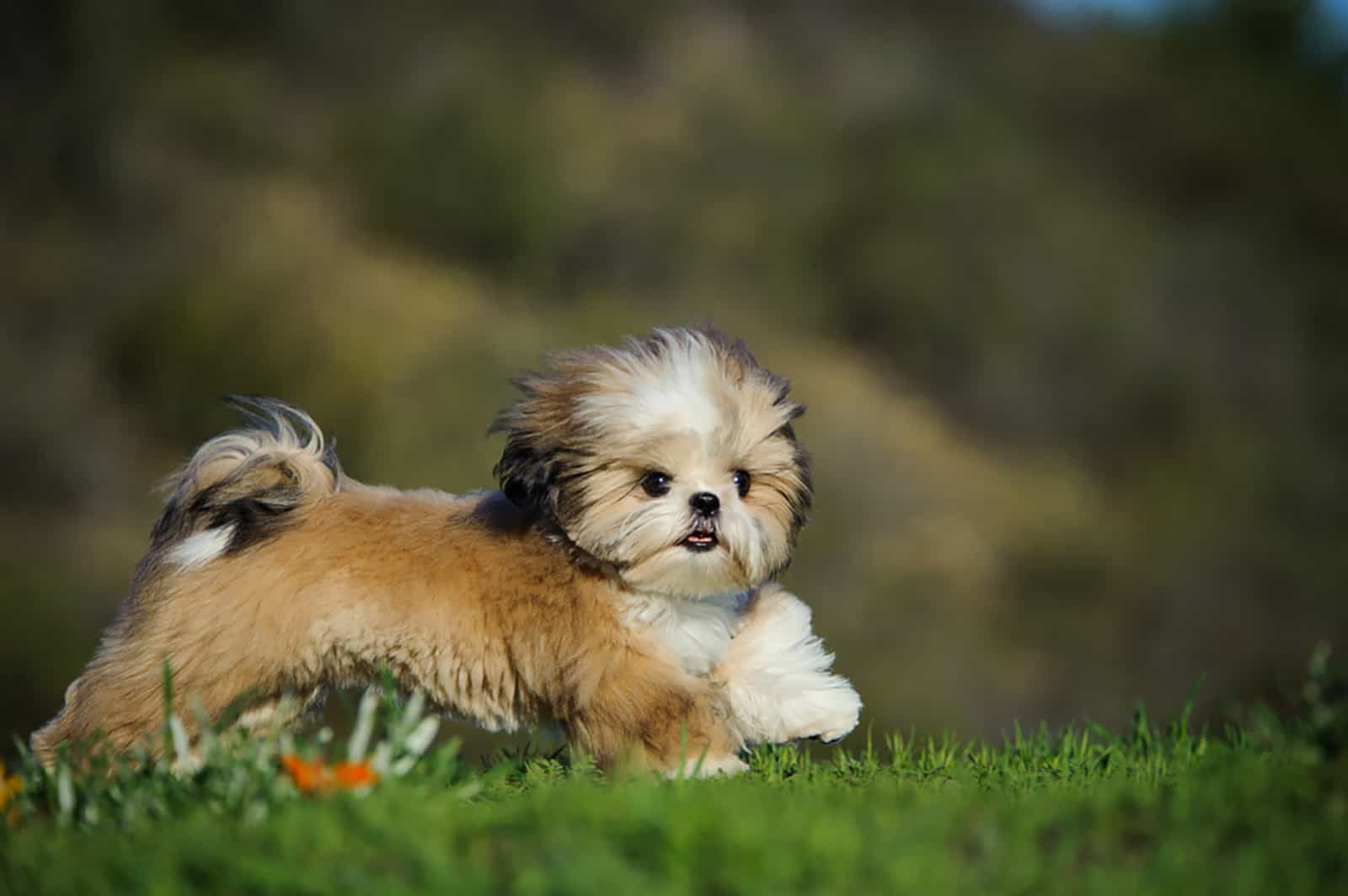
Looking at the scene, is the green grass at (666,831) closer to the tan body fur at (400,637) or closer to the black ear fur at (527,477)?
the tan body fur at (400,637)

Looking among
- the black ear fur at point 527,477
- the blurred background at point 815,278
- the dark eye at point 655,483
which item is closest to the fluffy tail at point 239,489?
the black ear fur at point 527,477

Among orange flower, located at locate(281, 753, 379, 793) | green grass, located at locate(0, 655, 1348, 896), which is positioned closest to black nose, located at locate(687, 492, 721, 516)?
green grass, located at locate(0, 655, 1348, 896)

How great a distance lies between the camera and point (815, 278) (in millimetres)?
20609

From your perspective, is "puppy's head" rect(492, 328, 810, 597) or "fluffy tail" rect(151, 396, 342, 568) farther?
"fluffy tail" rect(151, 396, 342, 568)

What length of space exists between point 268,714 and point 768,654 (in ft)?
5.92

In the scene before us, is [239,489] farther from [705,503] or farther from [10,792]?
[705,503]

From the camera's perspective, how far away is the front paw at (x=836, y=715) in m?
5.41

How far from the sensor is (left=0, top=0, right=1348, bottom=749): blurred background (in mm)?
16031

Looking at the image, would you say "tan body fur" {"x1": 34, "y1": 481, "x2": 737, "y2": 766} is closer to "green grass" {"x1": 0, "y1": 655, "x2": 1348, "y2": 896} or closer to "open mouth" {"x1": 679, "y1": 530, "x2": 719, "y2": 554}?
"open mouth" {"x1": 679, "y1": 530, "x2": 719, "y2": 554}

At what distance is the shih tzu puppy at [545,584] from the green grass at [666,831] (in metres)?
0.58

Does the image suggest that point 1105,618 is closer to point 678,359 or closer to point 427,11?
point 427,11

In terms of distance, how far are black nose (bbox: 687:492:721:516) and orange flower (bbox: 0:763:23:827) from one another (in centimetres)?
229

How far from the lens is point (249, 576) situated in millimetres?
5254

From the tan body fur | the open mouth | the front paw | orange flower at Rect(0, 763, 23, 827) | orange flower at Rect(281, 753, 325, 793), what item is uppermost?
the open mouth
